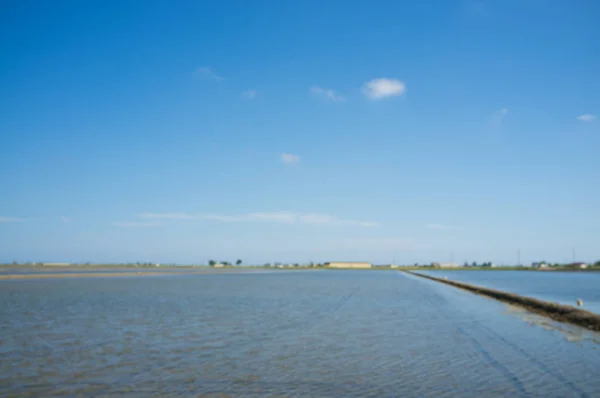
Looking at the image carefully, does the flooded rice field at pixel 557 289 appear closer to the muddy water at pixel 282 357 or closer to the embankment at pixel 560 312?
the embankment at pixel 560 312

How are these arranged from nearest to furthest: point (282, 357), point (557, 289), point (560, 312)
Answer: point (282, 357)
point (560, 312)
point (557, 289)

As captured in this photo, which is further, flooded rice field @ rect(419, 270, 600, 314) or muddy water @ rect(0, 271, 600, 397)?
flooded rice field @ rect(419, 270, 600, 314)

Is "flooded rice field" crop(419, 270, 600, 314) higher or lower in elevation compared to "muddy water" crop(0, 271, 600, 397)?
lower

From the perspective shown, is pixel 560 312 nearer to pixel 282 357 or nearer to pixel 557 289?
pixel 282 357

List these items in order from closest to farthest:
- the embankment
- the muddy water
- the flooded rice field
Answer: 1. the muddy water
2. the embankment
3. the flooded rice field

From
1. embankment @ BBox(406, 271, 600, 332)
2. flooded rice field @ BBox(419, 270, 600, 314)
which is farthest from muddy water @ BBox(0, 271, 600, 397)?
flooded rice field @ BBox(419, 270, 600, 314)

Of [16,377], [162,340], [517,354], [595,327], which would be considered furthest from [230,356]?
[595,327]

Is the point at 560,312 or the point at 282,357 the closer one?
the point at 282,357

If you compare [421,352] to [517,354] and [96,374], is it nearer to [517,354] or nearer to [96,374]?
[517,354]

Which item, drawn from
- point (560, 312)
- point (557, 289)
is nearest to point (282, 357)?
point (560, 312)

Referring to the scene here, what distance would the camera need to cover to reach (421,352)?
17.5 meters

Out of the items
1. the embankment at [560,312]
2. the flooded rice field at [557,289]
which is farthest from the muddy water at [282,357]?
the flooded rice field at [557,289]

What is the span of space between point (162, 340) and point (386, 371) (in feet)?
29.6

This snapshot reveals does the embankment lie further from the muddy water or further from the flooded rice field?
the flooded rice field
